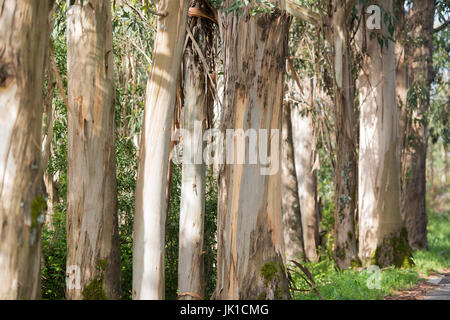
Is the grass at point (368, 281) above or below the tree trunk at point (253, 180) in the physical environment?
below

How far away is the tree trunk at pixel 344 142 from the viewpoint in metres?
11.3

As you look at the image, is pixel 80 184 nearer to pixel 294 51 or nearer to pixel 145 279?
pixel 145 279

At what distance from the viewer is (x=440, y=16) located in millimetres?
16906

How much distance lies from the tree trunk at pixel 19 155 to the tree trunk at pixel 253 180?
2480mm

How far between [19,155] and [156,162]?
2.20 metres

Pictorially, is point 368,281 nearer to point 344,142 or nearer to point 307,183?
point 344,142

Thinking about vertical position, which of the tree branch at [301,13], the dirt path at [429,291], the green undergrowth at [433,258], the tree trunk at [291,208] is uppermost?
the tree branch at [301,13]

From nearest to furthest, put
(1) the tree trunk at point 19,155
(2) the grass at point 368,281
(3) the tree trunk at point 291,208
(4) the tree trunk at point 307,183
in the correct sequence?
(1) the tree trunk at point 19,155 → (2) the grass at point 368,281 → (3) the tree trunk at point 291,208 → (4) the tree trunk at point 307,183

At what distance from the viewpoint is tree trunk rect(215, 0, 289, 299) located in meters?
6.73

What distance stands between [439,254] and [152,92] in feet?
35.0

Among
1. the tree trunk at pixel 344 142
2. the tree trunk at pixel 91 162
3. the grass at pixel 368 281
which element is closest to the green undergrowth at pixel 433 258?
the grass at pixel 368 281

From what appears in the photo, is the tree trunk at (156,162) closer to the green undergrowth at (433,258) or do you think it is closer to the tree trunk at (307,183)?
the green undergrowth at (433,258)

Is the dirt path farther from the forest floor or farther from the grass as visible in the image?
the grass

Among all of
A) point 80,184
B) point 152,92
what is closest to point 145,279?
point 80,184
